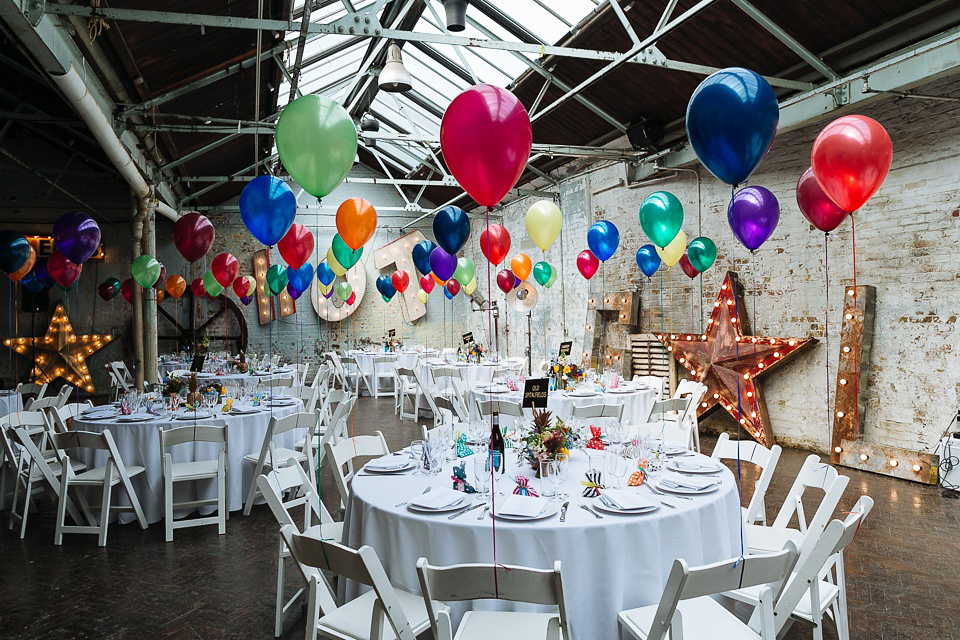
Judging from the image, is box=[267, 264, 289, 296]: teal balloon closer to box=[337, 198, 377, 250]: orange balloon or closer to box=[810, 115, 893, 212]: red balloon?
box=[337, 198, 377, 250]: orange balloon

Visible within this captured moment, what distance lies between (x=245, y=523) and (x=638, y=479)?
336cm

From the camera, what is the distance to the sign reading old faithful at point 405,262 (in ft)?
52.4

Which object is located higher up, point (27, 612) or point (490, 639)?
point (490, 639)

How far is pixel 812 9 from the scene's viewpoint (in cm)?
562

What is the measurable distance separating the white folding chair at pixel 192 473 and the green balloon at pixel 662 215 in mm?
4428

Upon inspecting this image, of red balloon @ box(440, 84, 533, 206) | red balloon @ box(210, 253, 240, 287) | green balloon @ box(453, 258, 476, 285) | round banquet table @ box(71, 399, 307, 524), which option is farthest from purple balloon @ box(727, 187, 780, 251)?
red balloon @ box(210, 253, 240, 287)

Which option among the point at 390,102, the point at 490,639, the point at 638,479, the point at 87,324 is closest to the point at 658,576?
the point at 638,479

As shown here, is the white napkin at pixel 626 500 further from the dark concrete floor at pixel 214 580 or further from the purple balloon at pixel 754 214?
the purple balloon at pixel 754 214

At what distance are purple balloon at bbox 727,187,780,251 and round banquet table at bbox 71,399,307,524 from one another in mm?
4415

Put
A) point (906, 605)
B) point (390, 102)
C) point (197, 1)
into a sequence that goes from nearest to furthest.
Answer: point (906, 605) < point (197, 1) < point (390, 102)

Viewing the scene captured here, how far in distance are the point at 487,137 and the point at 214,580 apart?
3154mm

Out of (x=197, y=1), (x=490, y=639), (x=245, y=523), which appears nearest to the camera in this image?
(x=490, y=639)

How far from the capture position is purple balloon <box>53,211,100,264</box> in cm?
641

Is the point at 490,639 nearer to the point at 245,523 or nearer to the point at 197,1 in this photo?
the point at 245,523
